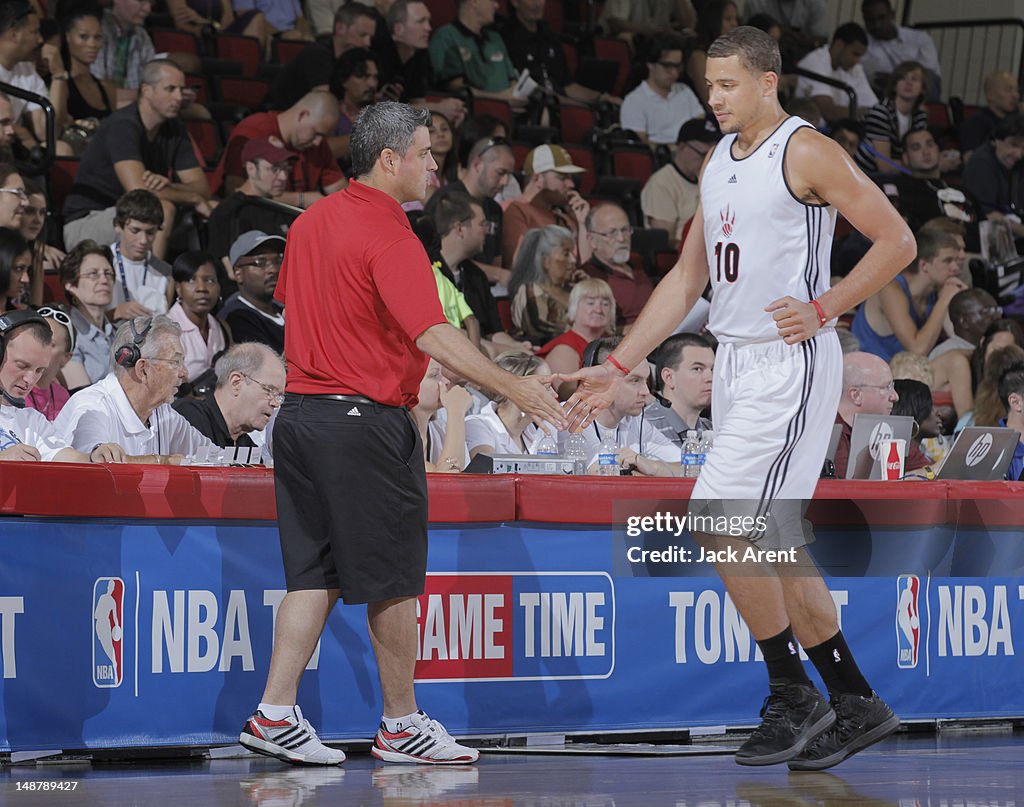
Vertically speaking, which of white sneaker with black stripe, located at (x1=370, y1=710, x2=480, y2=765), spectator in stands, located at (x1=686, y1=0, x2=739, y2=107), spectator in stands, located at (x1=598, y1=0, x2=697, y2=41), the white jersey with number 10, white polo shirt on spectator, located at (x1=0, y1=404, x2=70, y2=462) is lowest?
white sneaker with black stripe, located at (x1=370, y1=710, x2=480, y2=765)

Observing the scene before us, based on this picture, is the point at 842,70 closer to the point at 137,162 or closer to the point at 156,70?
the point at 156,70

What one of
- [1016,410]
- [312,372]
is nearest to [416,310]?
[312,372]

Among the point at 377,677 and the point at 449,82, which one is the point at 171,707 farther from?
the point at 449,82

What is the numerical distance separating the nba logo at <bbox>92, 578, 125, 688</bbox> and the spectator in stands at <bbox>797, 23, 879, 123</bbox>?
10583 millimetres

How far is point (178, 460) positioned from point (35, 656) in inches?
46.9

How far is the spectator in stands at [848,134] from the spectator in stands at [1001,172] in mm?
1130

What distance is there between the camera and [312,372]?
15.0 feet

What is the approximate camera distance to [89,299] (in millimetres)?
7660

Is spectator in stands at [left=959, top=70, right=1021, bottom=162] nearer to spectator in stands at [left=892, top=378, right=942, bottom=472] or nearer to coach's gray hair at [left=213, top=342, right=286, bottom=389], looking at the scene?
spectator in stands at [left=892, top=378, right=942, bottom=472]

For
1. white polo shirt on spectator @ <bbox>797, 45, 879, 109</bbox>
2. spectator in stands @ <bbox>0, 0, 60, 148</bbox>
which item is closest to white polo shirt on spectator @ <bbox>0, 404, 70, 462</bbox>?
spectator in stands @ <bbox>0, 0, 60, 148</bbox>

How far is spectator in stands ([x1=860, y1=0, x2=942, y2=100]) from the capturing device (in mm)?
15391

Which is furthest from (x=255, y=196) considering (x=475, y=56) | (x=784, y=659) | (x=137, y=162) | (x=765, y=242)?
(x=784, y=659)

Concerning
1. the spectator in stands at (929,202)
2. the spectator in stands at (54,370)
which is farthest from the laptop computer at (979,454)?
the spectator in stands at (929,202)

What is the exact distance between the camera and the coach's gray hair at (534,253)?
891cm
